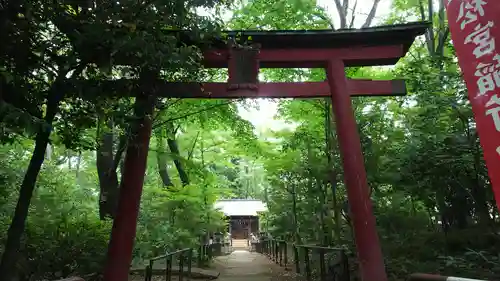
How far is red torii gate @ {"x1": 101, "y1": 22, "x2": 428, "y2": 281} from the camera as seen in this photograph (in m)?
6.11

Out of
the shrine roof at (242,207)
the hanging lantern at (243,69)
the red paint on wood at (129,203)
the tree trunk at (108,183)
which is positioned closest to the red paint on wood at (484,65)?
the hanging lantern at (243,69)

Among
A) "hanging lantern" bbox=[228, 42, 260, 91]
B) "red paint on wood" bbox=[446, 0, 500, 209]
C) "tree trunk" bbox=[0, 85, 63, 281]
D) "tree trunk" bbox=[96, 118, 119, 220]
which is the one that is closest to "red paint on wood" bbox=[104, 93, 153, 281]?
"tree trunk" bbox=[0, 85, 63, 281]

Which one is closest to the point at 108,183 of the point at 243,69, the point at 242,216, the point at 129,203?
the point at 129,203

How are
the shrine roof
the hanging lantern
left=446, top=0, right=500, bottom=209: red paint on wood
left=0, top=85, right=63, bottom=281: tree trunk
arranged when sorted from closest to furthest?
1. left=446, top=0, right=500, bottom=209: red paint on wood
2. left=0, top=85, right=63, bottom=281: tree trunk
3. the hanging lantern
4. the shrine roof

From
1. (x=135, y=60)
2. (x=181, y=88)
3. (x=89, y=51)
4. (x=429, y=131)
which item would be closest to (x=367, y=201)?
(x=429, y=131)

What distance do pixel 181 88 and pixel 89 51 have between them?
2.46 meters

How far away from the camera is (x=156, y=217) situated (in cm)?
1122

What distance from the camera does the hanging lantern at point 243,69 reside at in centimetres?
671

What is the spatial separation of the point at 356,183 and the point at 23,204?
15.7ft

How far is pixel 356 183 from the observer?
6.30 meters

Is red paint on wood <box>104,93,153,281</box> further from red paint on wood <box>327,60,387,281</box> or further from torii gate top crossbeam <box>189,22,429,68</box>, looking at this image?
red paint on wood <box>327,60,387,281</box>

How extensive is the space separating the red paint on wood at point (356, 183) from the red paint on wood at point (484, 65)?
3075 mm

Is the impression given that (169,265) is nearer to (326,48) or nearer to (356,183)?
(356,183)

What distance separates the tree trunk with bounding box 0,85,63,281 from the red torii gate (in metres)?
1.69
